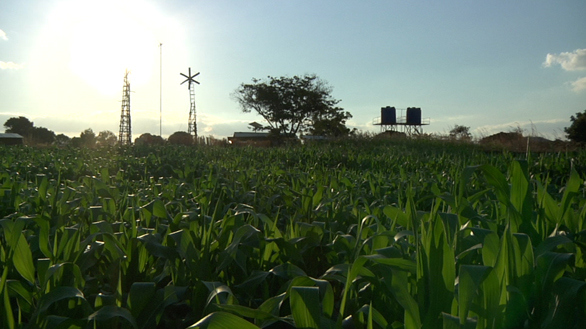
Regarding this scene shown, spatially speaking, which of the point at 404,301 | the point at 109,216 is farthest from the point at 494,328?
the point at 109,216

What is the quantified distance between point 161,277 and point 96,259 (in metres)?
0.32

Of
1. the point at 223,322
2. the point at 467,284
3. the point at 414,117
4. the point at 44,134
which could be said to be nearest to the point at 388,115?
the point at 414,117

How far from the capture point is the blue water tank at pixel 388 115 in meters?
44.3

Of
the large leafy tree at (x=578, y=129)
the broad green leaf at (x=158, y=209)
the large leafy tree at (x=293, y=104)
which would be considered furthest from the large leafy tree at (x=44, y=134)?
the broad green leaf at (x=158, y=209)

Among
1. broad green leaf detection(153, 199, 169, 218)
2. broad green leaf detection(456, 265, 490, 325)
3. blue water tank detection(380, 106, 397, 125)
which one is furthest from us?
blue water tank detection(380, 106, 397, 125)

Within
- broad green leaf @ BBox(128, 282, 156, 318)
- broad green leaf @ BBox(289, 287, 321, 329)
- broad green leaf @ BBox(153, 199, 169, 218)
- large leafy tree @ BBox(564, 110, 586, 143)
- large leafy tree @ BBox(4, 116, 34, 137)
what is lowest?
broad green leaf @ BBox(128, 282, 156, 318)

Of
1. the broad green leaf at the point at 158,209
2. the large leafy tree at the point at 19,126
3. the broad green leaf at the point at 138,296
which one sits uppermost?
the large leafy tree at the point at 19,126

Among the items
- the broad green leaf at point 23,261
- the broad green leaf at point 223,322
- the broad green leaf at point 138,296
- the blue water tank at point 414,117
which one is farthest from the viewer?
the blue water tank at point 414,117

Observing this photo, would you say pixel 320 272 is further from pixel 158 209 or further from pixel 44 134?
pixel 44 134

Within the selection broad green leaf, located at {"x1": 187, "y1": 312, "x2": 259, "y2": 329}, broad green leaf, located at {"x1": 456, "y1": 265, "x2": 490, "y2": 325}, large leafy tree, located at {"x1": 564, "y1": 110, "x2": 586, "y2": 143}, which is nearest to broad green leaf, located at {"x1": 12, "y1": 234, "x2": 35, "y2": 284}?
broad green leaf, located at {"x1": 187, "y1": 312, "x2": 259, "y2": 329}

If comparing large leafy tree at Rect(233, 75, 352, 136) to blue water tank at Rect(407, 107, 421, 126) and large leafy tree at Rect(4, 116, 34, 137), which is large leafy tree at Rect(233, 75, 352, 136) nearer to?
blue water tank at Rect(407, 107, 421, 126)

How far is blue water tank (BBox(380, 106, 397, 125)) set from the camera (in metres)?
44.3

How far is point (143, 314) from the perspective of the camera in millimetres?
1329

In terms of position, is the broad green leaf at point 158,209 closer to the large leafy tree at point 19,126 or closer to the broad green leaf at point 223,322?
the broad green leaf at point 223,322
